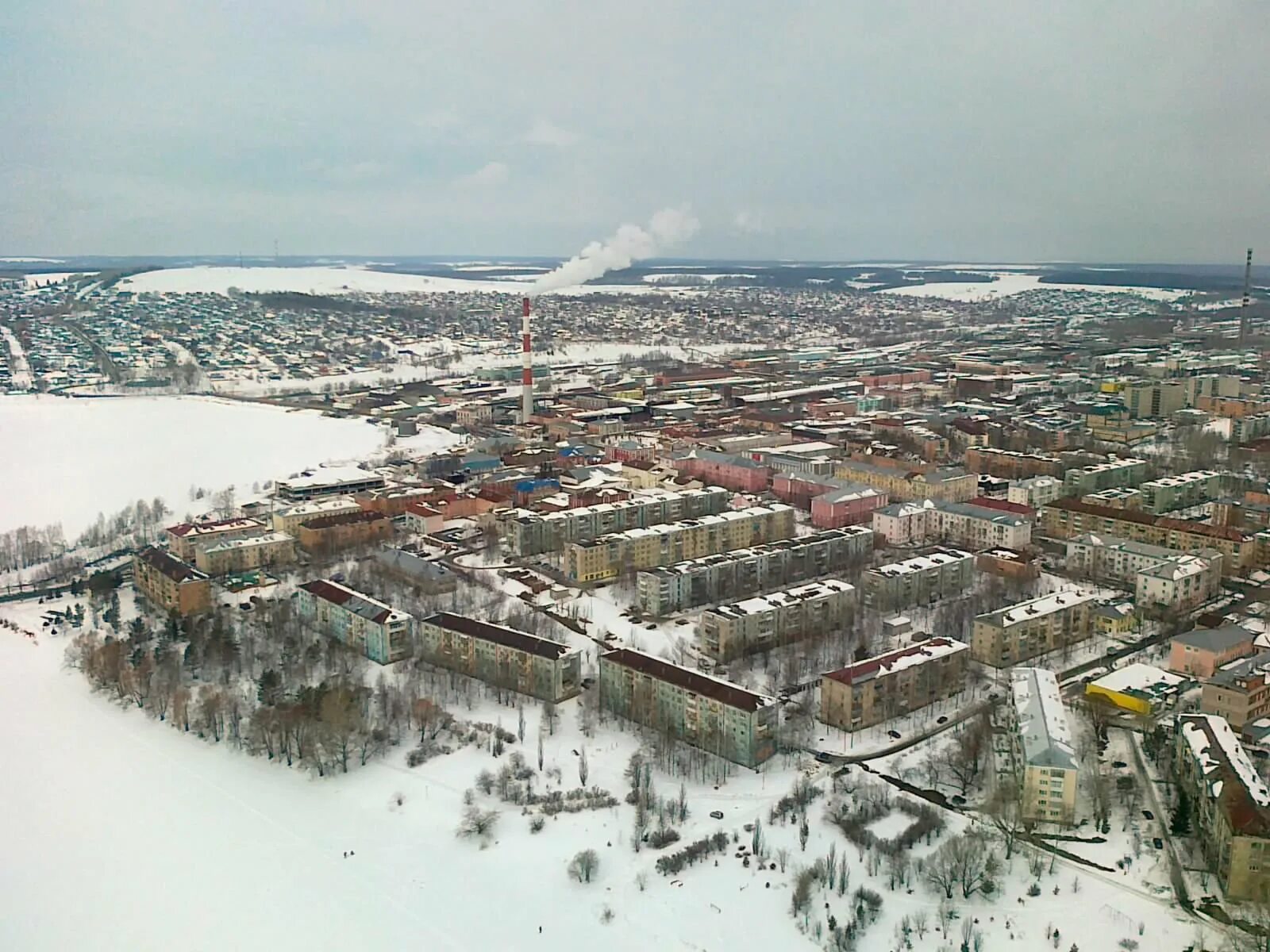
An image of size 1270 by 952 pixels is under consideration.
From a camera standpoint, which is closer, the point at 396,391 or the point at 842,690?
the point at 842,690

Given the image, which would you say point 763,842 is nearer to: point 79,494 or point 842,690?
point 842,690

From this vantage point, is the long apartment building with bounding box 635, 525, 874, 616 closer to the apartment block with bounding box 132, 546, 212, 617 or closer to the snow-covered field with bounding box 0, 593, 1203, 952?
the snow-covered field with bounding box 0, 593, 1203, 952

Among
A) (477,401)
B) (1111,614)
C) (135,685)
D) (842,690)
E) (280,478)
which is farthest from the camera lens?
(477,401)

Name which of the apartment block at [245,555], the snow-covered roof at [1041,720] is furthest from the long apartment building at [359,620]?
the snow-covered roof at [1041,720]

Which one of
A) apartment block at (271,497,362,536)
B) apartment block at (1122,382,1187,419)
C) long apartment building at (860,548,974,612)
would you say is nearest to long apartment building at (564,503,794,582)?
long apartment building at (860,548,974,612)

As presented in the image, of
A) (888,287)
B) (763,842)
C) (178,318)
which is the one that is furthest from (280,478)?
(888,287)

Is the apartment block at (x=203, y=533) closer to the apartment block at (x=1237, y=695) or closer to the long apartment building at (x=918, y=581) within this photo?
the long apartment building at (x=918, y=581)

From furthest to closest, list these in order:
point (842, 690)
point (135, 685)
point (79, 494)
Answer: point (79, 494), point (135, 685), point (842, 690)
